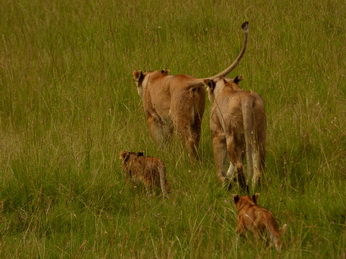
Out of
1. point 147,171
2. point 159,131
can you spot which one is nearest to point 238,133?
point 147,171

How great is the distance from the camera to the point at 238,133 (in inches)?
235

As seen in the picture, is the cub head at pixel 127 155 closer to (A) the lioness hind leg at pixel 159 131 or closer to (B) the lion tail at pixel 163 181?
(B) the lion tail at pixel 163 181

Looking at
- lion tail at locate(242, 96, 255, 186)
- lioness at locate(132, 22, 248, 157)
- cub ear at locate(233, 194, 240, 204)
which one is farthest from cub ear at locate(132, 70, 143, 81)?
cub ear at locate(233, 194, 240, 204)

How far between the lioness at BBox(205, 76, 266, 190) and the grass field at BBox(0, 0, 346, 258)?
5.6 inches

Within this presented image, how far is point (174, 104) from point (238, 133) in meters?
1.17

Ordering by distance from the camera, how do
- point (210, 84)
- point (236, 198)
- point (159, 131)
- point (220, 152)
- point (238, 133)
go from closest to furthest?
point (236, 198) < point (238, 133) < point (220, 152) < point (210, 84) < point (159, 131)

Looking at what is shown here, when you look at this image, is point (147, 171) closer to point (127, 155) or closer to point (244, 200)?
point (127, 155)

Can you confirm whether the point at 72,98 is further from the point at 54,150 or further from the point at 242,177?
the point at 242,177

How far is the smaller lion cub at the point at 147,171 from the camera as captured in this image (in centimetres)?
609

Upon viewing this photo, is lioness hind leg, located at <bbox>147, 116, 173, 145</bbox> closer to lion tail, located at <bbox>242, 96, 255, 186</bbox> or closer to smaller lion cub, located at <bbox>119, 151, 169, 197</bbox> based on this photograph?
smaller lion cub, located at <bbox>119, 151, 169, 197</bbox>

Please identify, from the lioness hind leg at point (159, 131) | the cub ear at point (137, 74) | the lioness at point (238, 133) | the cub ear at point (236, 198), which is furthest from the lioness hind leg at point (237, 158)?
the cub ear at point (137, 74)

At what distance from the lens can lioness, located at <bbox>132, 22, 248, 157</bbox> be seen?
271 inches

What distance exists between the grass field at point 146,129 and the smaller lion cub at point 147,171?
11 centimetres

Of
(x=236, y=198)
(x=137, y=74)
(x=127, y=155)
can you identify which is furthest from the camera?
(x=137, y=74)
